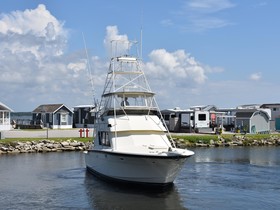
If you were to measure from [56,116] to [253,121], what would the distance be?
30683 mm

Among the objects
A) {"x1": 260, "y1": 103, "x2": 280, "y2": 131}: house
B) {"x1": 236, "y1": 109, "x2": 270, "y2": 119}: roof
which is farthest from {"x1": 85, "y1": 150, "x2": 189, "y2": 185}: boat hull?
{"x1": 260, "y1": 103, "x2": 280, "y2": 131}: house

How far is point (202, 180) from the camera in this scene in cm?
2880

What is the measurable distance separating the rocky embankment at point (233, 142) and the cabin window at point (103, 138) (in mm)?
24721

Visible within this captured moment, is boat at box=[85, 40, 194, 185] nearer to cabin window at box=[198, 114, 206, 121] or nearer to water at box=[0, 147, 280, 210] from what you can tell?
water at box=[0, 147, 280, 210]

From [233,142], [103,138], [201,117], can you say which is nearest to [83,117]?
[201,117]

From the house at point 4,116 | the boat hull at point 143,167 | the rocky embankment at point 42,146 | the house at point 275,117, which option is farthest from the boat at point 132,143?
the house at point 275,117

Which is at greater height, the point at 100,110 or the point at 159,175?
the point at 100,110

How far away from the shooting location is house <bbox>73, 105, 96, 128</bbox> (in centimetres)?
6988

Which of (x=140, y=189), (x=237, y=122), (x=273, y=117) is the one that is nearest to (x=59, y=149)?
(x=140, y=189)

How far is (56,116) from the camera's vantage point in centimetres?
6825

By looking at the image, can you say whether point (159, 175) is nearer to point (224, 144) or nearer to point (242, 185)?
point (242, 185)

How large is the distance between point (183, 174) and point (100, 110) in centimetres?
741

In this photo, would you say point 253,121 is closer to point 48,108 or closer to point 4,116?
point 48,108

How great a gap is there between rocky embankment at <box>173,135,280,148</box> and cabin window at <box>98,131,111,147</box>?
24.7 metres
